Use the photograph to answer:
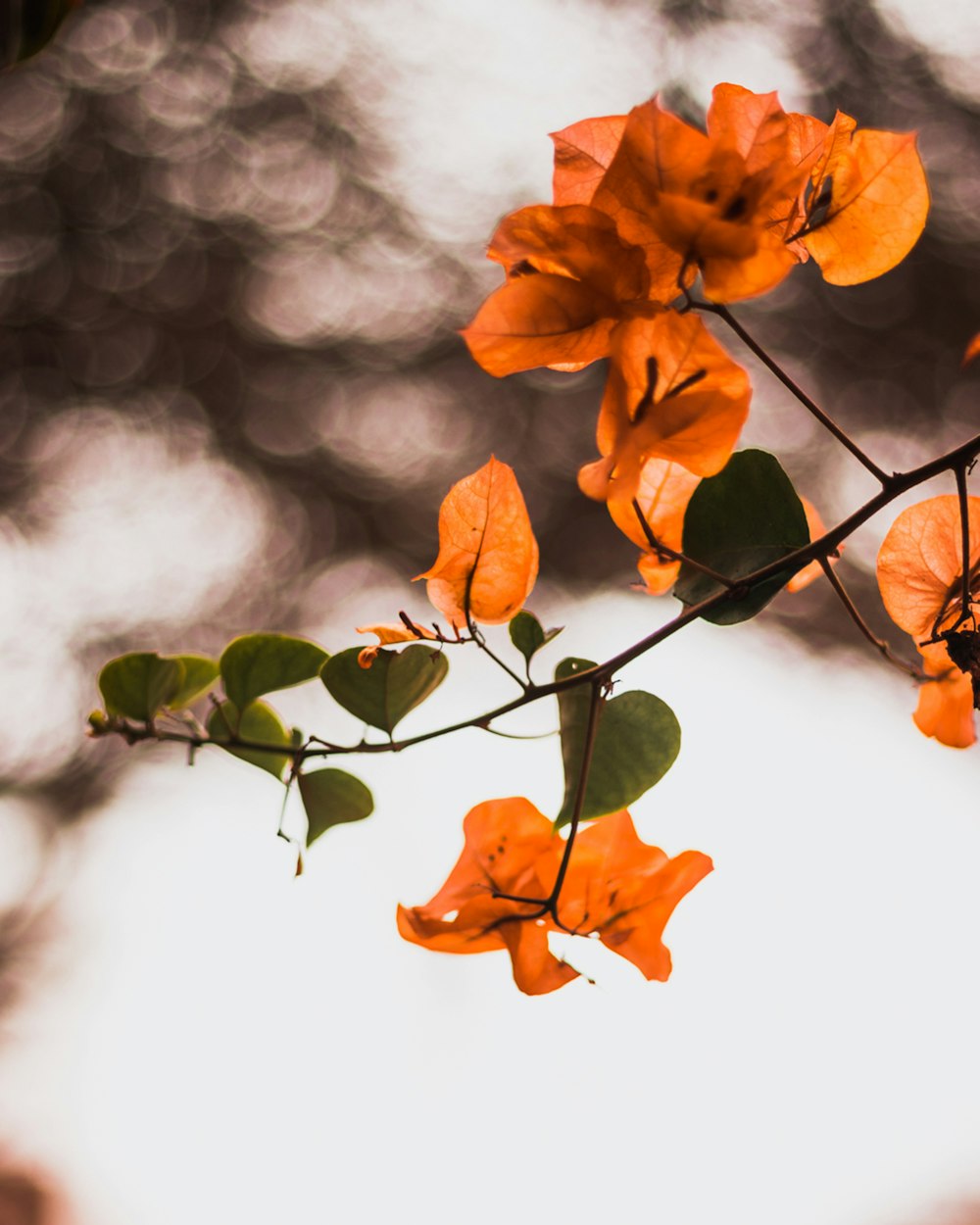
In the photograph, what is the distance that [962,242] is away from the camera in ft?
7.32

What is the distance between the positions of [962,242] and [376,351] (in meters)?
1.38

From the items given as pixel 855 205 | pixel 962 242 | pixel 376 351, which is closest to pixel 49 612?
pixel 376 351

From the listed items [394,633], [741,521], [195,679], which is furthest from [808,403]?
[195,679]

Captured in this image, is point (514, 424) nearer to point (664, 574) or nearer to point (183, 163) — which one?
point (183, 163)

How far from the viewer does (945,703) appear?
322 mm

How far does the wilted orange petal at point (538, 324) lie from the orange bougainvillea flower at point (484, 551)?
4cm

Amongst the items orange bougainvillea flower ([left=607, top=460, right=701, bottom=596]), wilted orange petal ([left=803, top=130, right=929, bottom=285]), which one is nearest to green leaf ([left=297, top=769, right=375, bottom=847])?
orange bougainvillea flower ([left=607, top=460, right=701, bottom=596])

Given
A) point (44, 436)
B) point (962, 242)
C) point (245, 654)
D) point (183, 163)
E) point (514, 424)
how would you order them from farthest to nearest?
point (514, 424), point (44, 436), point (962, 242), point (183, 163), point (245, 654)

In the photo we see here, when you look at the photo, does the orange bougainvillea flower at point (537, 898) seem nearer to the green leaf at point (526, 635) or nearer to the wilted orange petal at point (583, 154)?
the green leaf at point (526, 635)

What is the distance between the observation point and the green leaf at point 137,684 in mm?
336

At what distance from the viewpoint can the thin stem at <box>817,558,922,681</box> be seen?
261 mm

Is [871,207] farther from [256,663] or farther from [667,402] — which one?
[256,663]

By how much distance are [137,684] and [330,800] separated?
0.27 feet

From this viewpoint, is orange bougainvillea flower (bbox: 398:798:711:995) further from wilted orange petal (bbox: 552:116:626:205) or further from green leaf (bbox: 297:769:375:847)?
wilted orange petal (bbox: 552:116:626:205)
